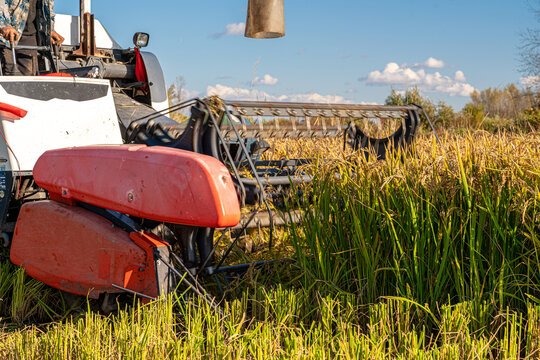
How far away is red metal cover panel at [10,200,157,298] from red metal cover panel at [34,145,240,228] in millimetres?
157

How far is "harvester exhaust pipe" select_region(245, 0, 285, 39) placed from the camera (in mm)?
5020

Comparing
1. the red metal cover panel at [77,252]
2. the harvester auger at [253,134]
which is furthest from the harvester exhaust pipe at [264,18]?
the red metal cover panel at [77,252]

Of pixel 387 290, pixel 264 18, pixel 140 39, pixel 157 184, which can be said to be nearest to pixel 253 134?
pixel 157 184

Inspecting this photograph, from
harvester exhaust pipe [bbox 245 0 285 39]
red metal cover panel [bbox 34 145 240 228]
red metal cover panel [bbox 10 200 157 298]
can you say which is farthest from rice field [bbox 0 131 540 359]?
harvester exhaust pipe [bbox 245 0 285 39]

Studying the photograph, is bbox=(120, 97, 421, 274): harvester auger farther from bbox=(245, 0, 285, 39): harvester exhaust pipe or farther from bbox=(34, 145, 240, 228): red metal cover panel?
bbox=(245, 0, 285, 39): harvester exhaust pipe

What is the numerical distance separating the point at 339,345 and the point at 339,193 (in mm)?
1091

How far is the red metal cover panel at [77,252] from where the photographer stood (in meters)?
3.11

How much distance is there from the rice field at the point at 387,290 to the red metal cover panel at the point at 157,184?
49cm

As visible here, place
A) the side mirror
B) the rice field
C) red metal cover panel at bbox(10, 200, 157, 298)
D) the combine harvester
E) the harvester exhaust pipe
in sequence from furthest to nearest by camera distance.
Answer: the side mirror → the harvester exhaust pipe → red metal cover panel at bbox(10, 200, 157, 298) → the combine harvester → the rice field

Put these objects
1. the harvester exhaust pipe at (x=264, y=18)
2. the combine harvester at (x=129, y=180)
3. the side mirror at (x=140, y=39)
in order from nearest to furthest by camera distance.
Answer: the combine harvester at (x=129, y=180) → the harvester exhaust pipe at (x=264, y=18) → the side mirror at (x=140, y=39)

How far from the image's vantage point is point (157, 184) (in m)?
2.91

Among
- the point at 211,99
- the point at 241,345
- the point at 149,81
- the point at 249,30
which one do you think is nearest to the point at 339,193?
the point at 211,99

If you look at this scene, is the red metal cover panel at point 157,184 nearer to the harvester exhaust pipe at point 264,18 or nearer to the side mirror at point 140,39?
the harvester exhaust pipe at point 264,18

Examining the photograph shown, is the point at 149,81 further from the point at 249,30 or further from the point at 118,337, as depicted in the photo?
the point at 118,337
